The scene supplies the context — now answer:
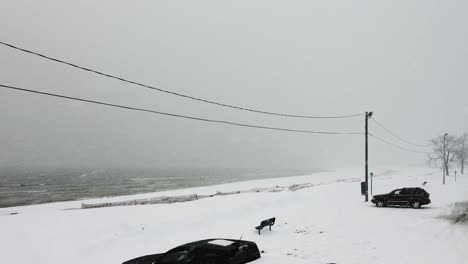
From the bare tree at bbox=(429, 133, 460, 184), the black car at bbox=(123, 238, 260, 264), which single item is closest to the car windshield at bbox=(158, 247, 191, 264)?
the black car at bbox=(123, 238, 260, 264)

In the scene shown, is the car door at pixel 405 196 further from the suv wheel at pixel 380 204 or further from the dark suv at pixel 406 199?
the suv wheel at pixel 380 204

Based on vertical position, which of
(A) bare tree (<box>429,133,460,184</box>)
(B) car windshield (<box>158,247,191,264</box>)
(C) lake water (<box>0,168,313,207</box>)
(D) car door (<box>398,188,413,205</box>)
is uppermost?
(A) bare tree (<box>429,133,460,184</box>)

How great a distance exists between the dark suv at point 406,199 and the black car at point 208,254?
17.8 m

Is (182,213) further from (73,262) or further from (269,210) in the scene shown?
(73,262)

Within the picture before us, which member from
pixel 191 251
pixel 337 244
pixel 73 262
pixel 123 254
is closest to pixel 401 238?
pixel 337 244

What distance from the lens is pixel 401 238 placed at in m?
14.3

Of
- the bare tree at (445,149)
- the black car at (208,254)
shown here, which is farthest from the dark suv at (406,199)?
the bare tree at (445,149)

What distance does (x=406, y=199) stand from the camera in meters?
23.7

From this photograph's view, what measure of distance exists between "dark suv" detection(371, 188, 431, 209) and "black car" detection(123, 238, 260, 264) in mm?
17757

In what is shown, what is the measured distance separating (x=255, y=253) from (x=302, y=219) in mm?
9976

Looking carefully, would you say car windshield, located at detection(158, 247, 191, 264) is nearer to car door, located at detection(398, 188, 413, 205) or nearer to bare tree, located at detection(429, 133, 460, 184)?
car door, located at detection(398, 188, 413, 205)

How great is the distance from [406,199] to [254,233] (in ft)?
45.2

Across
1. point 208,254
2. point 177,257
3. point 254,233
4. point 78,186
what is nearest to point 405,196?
point 254,233

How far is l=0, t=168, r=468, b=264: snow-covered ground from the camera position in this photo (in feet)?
40.6
